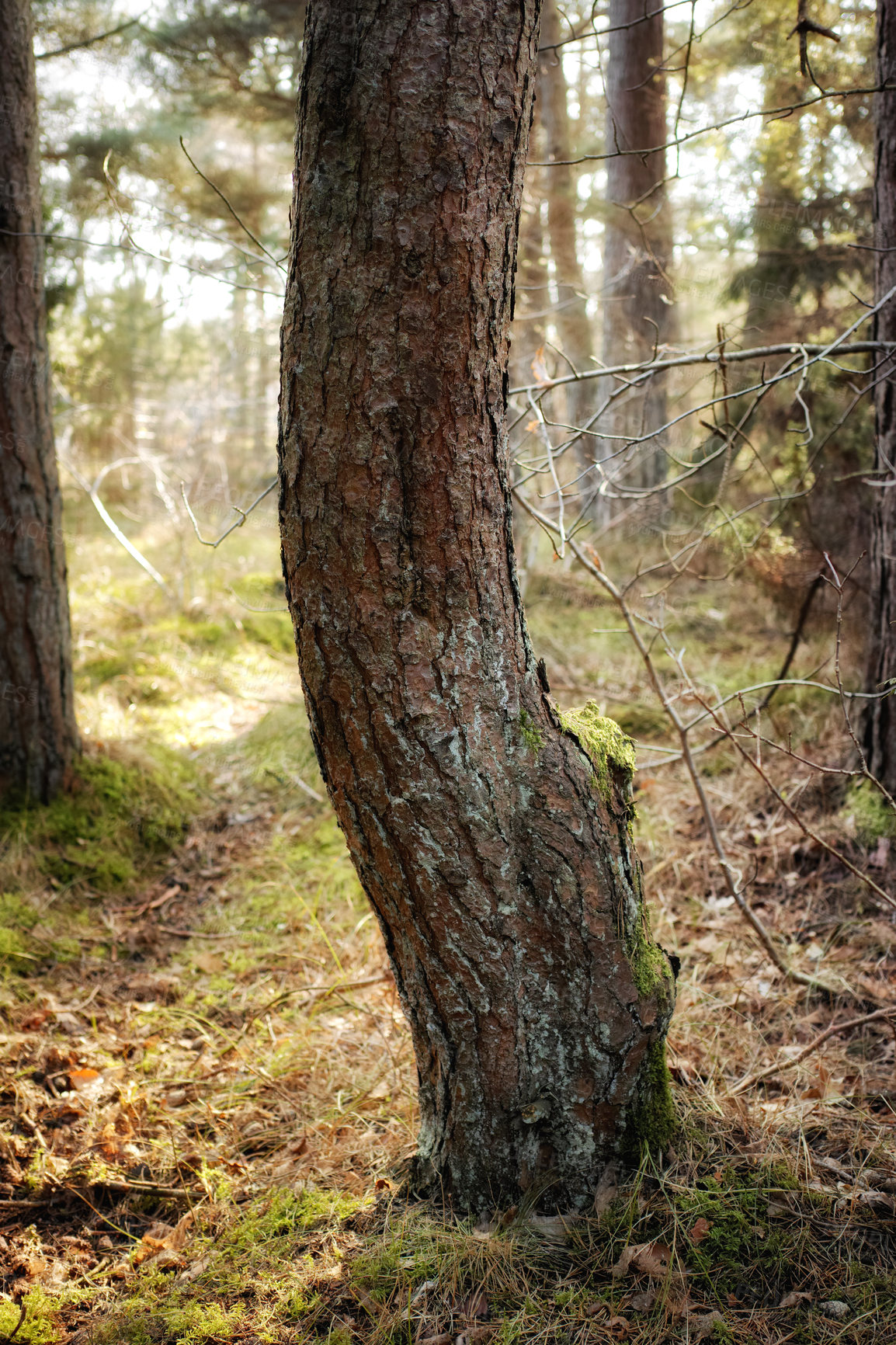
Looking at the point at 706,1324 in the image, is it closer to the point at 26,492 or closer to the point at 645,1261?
the point at 645,1261

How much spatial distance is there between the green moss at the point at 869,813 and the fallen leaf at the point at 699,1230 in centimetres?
186

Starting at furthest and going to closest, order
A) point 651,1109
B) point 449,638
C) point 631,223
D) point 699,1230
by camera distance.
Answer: point 631,223, point 651,1109, point 699,1230, point 449,638

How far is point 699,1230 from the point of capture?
1.79m

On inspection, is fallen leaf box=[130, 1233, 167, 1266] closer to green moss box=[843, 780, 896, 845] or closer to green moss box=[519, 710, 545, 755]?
green moss box=[519, 710, 545, 755]

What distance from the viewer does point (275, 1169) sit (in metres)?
2.25

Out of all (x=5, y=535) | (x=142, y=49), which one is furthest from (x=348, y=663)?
(x=142, y=49)

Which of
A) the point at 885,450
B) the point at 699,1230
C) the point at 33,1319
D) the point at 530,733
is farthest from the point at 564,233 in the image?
the point at 33,1319

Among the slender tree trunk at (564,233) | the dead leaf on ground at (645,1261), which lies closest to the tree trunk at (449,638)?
the dead leaf on ground at (645,1261)

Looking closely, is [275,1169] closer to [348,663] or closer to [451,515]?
[348,663]

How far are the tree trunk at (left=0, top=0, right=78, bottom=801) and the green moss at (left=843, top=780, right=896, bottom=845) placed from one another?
376cm

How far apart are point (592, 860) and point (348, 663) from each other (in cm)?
72

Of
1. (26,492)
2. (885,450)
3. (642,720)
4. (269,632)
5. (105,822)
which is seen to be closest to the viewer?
(885,450)

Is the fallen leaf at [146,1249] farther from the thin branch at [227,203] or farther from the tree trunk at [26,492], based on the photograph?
the thin branch at [227,203]

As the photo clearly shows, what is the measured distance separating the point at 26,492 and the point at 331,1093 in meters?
2.96
